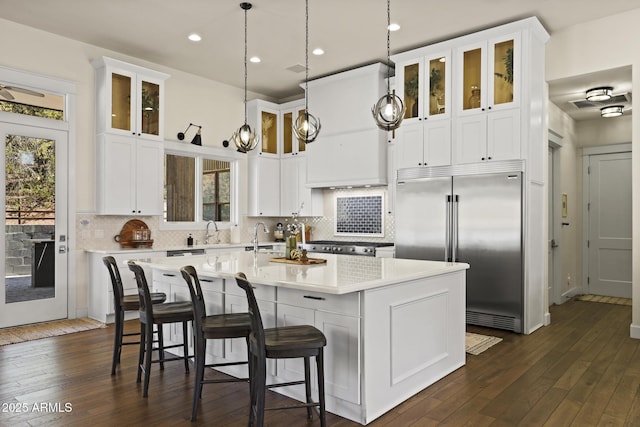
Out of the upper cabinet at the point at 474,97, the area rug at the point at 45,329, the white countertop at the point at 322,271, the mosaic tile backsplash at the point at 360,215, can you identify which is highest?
the upper cabinet at the point at 474,97

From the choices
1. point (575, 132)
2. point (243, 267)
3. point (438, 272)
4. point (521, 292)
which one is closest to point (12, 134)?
point (243, 267)

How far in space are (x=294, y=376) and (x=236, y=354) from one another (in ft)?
2.10

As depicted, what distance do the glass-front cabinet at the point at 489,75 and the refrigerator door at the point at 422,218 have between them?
90 centimetres

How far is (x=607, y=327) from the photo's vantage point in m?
5.10

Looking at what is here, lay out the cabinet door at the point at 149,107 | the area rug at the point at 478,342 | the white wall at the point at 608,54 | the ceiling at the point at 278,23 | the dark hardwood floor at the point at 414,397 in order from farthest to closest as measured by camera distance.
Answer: the cabinet door at the point at 149,107, the white wall at the point at 608,54, the ceiling at the point at 278,23, the area rug at the point at 478,342, the dark hardwood floor at the point at 414,397

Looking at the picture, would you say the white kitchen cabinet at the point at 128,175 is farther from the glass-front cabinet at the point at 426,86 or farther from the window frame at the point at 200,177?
the glass-front cabinet at the point at 426,86

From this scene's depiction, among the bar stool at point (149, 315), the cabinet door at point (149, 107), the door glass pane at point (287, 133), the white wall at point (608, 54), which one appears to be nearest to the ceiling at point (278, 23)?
the white wall at point (608, 54)

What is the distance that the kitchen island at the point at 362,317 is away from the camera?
8.88 feet

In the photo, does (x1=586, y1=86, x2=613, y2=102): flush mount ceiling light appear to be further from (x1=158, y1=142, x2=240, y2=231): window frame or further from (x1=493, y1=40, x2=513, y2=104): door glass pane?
(x1=158, y1=142, x2=240, y2=231): window frame

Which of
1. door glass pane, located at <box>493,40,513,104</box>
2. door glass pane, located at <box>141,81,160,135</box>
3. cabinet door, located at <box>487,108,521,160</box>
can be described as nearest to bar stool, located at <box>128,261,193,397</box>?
door glass pane, located at <box>141,81,160,135</box>

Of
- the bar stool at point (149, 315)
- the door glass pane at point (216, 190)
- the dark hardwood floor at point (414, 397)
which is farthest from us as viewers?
the door glass pane at point (216, 190)

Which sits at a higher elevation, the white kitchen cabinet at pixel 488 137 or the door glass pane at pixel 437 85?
the door glass pane at pixel 437 85

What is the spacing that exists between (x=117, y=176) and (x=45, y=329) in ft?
6.05

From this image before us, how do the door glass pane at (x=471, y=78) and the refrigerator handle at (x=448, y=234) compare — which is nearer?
the door glass pane at (x=471, y=78)
